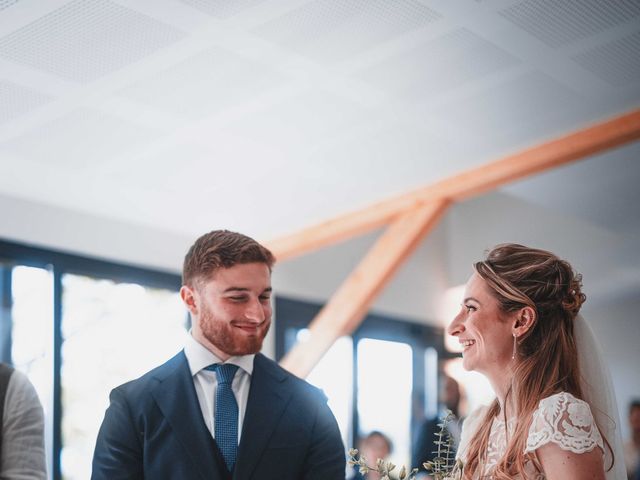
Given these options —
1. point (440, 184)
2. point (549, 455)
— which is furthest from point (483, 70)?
point (549, 455)

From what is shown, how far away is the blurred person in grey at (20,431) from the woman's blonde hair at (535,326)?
1.20 metres

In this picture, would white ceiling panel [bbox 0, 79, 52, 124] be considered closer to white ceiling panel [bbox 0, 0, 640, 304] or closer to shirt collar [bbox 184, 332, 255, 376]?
white ceiling panel [bbox 0, 0, 640, 304]

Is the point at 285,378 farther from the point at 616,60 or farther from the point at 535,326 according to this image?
the point at 616,60

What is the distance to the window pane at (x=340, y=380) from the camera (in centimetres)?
923

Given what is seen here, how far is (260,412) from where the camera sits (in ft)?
8.70

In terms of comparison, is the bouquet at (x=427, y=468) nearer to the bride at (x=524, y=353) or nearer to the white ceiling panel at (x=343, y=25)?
the bride at (x=524, y=353)

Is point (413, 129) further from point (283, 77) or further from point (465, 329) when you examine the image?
point (465, 329)

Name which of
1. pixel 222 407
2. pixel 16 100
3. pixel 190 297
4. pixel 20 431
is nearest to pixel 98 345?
pixel 16 100

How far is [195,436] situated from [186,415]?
0.21 feet

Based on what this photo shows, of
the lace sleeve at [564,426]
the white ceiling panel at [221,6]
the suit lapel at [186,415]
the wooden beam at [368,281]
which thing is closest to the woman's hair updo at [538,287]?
the lace sleeve at [564,426]

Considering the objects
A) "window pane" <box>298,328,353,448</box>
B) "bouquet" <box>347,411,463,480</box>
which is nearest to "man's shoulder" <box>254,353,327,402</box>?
"bouquet" <box>347,411,463,480</box>

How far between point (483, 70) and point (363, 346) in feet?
16.6

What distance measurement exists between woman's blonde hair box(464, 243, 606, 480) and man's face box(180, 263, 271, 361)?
23.0 inches

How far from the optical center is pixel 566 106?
5656mm
